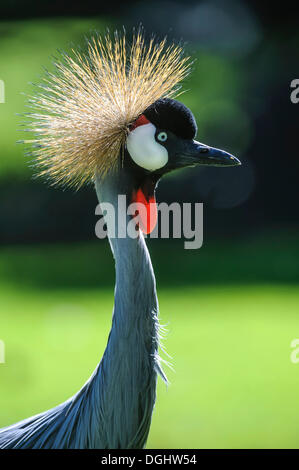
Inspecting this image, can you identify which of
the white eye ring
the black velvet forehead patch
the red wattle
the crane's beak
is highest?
the black velvet forehead patch

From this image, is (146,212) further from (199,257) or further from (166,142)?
(199,257)

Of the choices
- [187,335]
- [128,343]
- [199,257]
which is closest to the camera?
[128,343]

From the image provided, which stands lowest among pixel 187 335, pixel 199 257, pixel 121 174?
pixel 187 335

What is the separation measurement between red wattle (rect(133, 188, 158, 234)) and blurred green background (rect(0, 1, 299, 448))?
3.38 feet

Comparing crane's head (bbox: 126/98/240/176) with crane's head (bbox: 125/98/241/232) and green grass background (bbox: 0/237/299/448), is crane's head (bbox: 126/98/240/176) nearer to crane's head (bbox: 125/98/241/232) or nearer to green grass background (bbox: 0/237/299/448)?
crane's head (bbox: 125/98/241/232)

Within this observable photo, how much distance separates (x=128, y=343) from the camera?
1.19m

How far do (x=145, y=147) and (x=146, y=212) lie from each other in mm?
124

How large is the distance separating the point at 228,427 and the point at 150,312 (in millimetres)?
1136

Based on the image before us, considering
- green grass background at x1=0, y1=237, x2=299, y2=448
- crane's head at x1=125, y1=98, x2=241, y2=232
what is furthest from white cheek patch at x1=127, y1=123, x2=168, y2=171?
green grass background at x1=0, y1=237, x2=299, y2=448

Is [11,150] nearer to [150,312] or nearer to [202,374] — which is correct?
[202,374]

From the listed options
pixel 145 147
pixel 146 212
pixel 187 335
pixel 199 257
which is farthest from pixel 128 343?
pixel 199 257

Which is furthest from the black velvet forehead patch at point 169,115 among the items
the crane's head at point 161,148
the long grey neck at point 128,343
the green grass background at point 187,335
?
the green grass background at point 187,335

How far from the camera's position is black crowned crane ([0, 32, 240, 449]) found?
1194mm

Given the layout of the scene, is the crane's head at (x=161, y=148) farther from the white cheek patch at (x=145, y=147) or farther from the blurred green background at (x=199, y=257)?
the blurred green background at (x=199, y=257)
